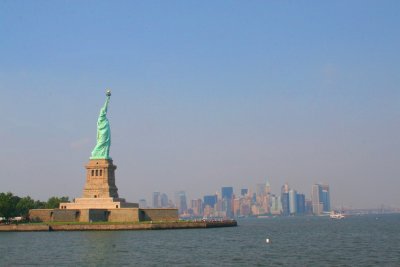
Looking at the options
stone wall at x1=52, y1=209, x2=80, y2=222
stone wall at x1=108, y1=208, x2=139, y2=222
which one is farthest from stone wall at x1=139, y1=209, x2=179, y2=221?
stone wall at x1=52, y1=209, x2=80, y2=222

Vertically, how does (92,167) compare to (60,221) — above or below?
above

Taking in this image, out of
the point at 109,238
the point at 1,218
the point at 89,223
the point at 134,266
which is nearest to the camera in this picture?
the point at 134,266

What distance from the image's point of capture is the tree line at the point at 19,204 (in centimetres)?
8832

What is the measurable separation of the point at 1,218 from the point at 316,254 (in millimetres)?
58433

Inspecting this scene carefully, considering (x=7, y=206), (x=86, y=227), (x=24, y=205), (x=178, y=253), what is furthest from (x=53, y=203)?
(x=178, y=253)

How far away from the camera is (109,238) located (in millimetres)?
64062

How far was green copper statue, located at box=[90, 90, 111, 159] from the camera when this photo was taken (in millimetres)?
89312

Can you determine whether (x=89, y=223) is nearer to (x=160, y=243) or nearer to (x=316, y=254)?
(x=160, y=243)

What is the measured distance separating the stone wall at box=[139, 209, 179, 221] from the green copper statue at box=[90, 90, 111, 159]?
9.53 metres

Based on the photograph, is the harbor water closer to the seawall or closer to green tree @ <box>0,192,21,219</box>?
the seawall

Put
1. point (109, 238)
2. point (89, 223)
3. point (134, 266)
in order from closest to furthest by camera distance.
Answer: point (134, 266) → point (109, 238) → point (89, 223)

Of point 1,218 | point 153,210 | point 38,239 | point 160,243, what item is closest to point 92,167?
point 153,210

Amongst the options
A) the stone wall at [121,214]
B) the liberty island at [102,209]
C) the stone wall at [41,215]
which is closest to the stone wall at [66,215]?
the liberty island at [102,209]

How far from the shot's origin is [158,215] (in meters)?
89.2
